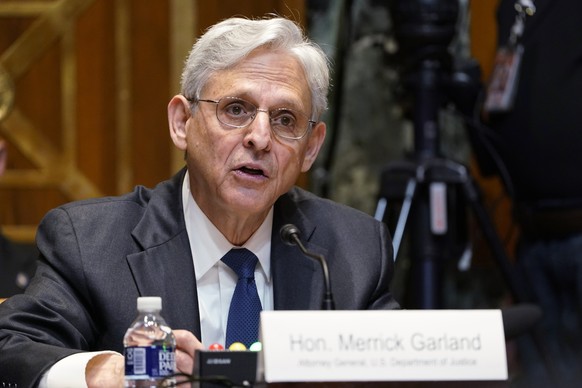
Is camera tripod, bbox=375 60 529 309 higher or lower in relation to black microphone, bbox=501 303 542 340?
Answer: higher

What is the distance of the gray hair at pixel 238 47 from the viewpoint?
7.98 ft

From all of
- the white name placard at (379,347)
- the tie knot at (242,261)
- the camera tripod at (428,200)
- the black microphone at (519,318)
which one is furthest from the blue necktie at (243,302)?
the camera tripod at (428,200)


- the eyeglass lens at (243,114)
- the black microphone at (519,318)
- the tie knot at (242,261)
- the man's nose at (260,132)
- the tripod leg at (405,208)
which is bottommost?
the black microphone at (519,318)

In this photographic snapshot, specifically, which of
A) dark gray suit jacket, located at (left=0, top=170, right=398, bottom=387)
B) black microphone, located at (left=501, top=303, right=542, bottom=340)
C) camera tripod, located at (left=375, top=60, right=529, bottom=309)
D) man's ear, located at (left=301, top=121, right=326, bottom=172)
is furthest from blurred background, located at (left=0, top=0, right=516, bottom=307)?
dark gray suit jacket, located at (left=0, top=170, right=398, bottom=387)

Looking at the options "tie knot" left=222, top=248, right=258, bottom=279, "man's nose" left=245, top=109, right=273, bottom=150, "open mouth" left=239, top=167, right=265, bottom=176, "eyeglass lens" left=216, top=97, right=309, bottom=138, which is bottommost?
"tie knot" left=222, top=248, right=258, bottom=279

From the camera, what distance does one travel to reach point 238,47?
2426 mm

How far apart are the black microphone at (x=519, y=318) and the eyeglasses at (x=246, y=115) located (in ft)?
3.45

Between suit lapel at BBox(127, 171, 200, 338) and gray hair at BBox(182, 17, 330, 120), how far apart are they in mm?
284

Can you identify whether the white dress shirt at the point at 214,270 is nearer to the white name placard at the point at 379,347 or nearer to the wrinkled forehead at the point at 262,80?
the wrinkled forehead at the point at 262,80

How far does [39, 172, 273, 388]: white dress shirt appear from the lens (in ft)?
8.04

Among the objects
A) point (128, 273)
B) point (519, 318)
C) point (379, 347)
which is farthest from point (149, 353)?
point (519, 318)

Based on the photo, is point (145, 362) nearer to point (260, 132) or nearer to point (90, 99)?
point (260, 132)

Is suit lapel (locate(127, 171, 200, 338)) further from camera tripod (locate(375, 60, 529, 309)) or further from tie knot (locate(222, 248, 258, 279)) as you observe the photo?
camera tripod (locate(375, 60, 529, 309))

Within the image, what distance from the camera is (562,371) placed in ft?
13.6
